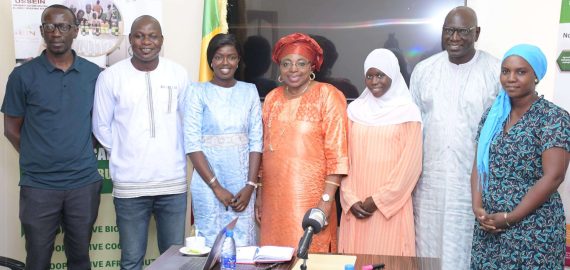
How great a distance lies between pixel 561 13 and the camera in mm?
3291

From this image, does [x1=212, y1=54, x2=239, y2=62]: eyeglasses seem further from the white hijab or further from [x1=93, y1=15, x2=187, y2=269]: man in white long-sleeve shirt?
the white hijab

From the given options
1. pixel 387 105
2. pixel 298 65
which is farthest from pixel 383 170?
pixel 298 65

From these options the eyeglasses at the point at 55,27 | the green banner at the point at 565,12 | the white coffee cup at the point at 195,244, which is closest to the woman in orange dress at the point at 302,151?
the white coffee cup at the point at 195,244

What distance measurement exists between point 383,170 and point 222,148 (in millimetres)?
828

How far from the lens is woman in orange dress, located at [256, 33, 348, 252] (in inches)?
114

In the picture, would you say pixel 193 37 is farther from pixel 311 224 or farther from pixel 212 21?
pixel 311 224

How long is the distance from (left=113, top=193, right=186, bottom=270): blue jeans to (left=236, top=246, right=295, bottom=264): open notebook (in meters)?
1.05

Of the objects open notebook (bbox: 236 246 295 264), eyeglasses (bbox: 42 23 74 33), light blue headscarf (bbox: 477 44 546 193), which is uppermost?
eyeglasses (bbox: 42 23 74 33)

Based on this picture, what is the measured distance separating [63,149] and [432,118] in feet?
6.38

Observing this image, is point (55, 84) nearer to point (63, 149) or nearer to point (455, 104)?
point (63, 149)

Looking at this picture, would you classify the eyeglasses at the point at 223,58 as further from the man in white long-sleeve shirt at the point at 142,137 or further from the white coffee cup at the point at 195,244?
the white coffee cup at the point at 195,244

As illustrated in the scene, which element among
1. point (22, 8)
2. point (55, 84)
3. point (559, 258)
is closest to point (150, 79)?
point (55, 84)

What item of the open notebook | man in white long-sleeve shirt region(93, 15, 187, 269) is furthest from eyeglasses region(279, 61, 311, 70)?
the open notebook

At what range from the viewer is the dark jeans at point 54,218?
304cm
